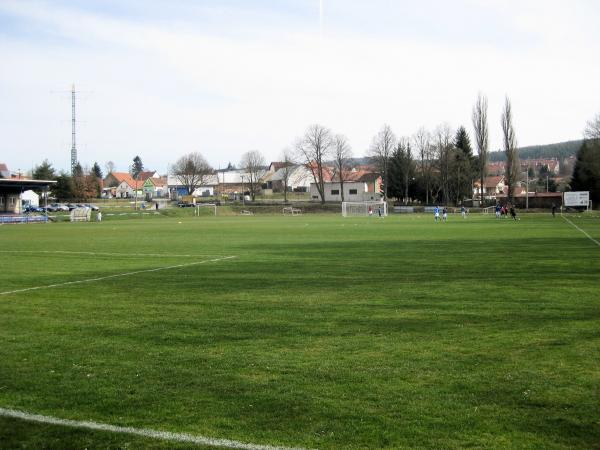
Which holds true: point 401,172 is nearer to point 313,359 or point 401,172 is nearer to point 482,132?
point 482,132

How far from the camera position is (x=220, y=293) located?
14.1 meters

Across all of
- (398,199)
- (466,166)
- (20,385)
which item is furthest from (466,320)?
(398,199)

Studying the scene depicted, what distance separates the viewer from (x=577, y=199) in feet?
278

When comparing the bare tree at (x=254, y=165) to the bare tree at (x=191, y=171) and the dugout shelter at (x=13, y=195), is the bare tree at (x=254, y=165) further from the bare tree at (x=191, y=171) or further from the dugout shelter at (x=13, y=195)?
the dugout shelter at (x=13, y=195)

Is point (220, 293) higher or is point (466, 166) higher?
point (466, 166)

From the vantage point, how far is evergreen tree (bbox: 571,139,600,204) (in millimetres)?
81750

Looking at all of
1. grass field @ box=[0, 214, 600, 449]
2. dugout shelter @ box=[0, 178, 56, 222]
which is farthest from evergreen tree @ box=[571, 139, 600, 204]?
dugout shelter @ box=[0, 178, 56, 222]

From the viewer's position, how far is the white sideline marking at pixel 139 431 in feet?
17.0

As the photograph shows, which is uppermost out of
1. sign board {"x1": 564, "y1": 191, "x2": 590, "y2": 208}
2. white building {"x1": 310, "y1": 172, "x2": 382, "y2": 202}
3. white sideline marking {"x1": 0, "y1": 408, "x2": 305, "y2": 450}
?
white building {"x1": 310, "y1": 172, "x2": 382, "y2": 202}

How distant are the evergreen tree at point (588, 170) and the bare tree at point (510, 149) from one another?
933 centimetres

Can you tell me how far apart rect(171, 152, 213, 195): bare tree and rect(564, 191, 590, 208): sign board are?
87.2m

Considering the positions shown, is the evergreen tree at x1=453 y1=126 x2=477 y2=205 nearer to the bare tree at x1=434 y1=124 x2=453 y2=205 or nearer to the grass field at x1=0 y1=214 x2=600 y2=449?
the bare tree at x1=434 y1=124 x2=453 y2=205

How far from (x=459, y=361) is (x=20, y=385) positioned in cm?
546

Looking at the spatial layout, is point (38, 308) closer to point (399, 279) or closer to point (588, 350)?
point (399, 279)
